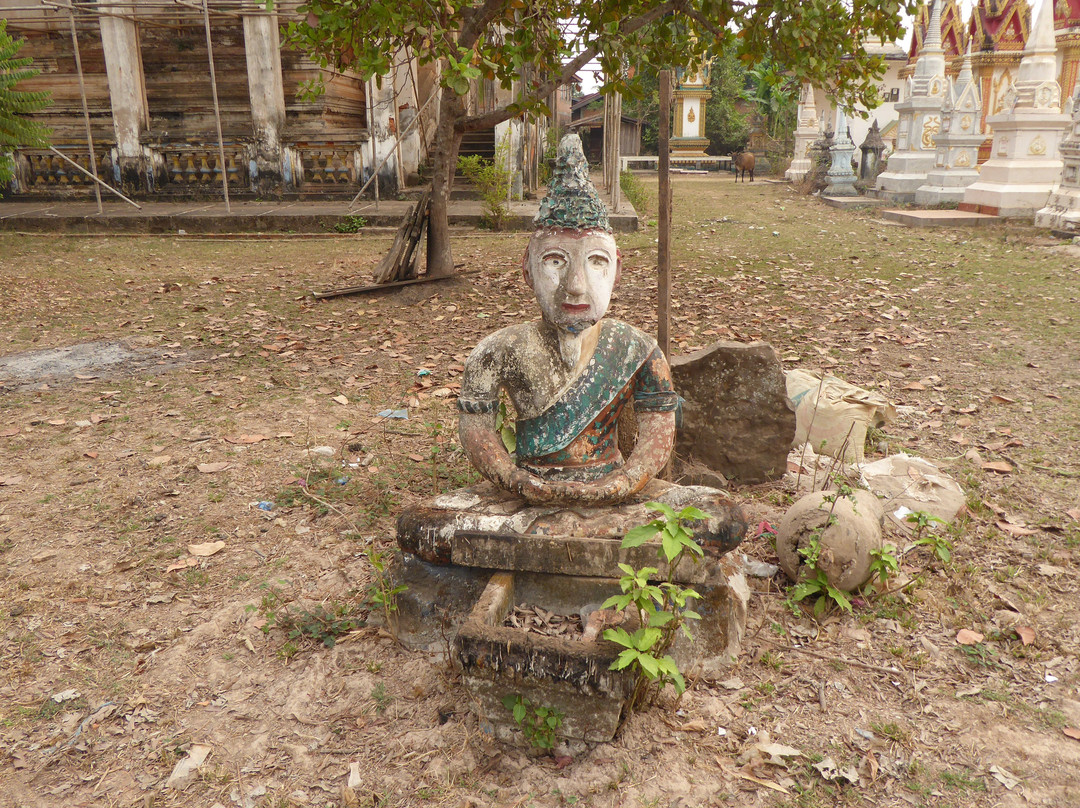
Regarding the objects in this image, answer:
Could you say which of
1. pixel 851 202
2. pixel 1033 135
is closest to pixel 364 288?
pixel 1033 135

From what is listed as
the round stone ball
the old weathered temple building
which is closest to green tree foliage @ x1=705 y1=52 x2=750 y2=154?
the old weathered temple building

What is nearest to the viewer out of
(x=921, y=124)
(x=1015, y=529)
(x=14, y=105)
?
(x=1015, y=529)

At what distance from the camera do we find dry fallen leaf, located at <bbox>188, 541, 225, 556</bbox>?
3447 mm

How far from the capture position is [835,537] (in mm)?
2957

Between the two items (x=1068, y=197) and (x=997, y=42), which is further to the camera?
(x=997, y=42)

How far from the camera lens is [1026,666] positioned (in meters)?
2.73

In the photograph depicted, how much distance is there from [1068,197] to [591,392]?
11.3m

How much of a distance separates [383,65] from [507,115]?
220cm

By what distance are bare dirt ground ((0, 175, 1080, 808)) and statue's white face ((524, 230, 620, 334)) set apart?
1.32 m

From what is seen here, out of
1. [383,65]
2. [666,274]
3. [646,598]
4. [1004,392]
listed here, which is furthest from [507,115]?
[646,598]

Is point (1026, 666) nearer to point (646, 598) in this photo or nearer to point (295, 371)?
point (646, 598)

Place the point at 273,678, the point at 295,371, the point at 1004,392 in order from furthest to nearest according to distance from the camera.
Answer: the point at 295,371 → the point at 1004,392 → the point at 273,678

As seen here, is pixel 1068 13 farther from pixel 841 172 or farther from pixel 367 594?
pixel 367 594

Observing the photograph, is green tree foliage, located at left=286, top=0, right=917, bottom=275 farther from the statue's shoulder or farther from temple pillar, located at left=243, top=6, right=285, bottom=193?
temple pillar, located at left=243, top=6, right=285, bottom=193
